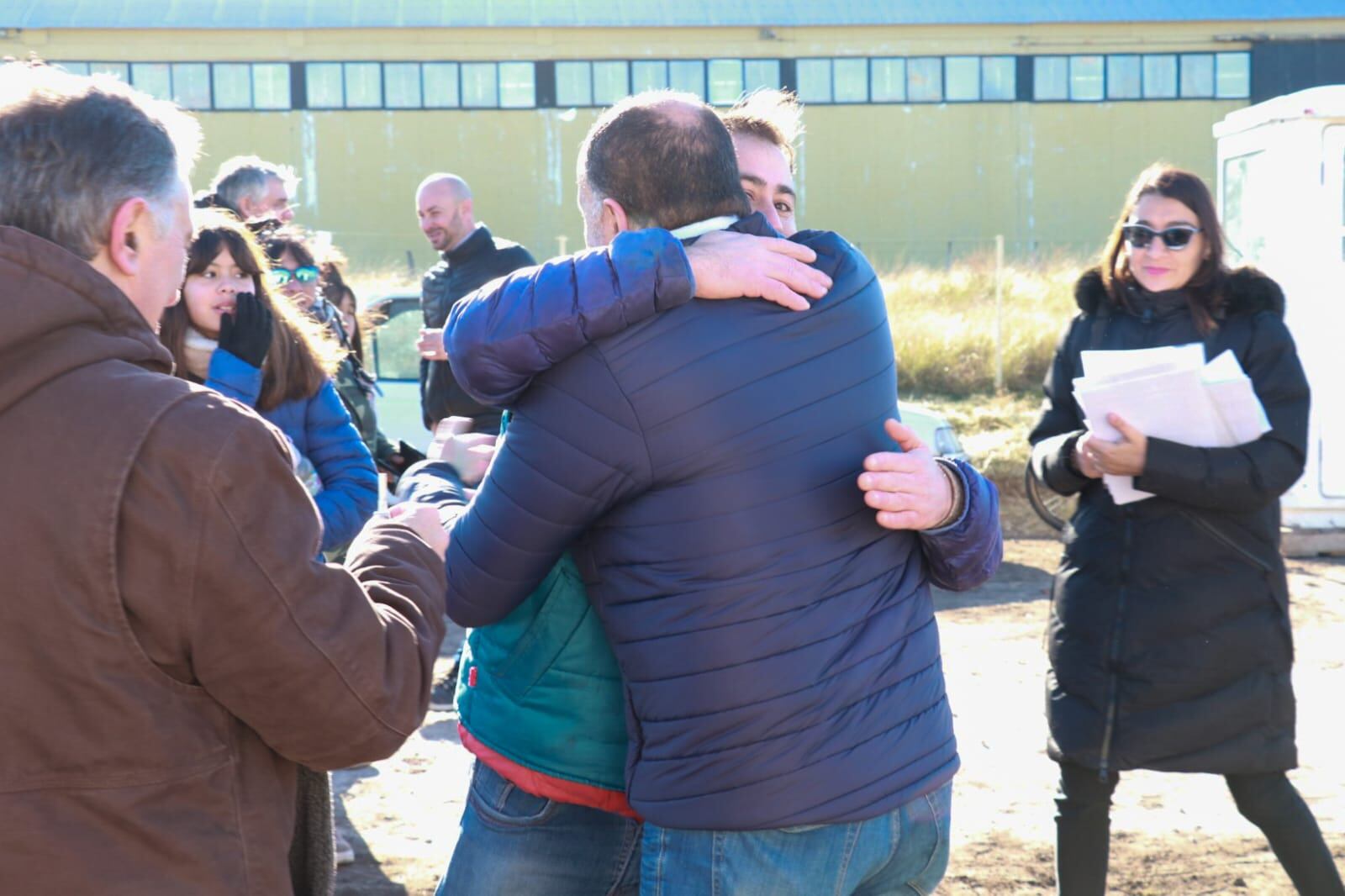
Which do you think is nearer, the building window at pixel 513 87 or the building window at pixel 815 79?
the building window at pixel 513 87

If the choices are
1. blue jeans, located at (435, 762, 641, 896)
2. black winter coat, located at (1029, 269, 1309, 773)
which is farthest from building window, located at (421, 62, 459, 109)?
blue jeans, located at (435, 762, 641, 896)

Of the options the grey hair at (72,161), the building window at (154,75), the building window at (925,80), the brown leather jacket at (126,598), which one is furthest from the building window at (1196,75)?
the brown leather jacket at (126,598)

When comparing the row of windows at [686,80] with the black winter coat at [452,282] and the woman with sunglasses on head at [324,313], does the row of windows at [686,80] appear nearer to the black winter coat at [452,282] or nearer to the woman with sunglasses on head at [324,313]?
the black winter coat at [452,282]

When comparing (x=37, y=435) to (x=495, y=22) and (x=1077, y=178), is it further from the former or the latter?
(x=1077, y=178)

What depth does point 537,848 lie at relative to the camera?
237cm

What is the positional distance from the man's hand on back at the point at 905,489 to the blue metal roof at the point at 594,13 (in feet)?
113

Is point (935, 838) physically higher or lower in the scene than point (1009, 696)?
higher

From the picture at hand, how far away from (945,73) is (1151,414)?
113 feet

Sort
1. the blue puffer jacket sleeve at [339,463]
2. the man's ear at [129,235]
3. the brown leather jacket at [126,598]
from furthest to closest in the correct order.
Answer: the blue puffer jacket sleeve at [339,463] → the man's ear at [129,235] → the brown leather jacket at [126,598]

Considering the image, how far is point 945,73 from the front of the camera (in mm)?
36031

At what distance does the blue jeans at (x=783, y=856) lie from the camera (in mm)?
2035

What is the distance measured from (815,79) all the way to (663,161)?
3504 centimetres

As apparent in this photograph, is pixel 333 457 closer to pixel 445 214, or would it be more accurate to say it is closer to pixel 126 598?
pixel 126 598

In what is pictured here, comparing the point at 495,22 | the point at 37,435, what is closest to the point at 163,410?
the point at 37,435
